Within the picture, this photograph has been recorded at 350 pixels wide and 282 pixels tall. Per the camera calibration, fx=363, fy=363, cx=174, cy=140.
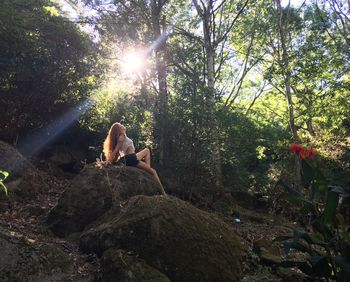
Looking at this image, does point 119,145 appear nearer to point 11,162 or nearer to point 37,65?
point 11,162

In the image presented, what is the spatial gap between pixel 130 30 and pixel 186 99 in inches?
320

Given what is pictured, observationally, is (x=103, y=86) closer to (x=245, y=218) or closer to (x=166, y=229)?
(x=245, y=218)

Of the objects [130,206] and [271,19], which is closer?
[130,206]

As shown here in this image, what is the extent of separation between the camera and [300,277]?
467 centimetres

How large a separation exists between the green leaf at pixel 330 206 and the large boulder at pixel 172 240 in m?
1.65

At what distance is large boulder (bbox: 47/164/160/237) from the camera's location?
229 inches

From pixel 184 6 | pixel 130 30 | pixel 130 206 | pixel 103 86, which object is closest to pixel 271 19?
pixel 184 6

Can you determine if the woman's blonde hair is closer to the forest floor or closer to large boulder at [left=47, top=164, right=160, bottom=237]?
large boulder at [left=47, top=164, right=160, bottom=237]

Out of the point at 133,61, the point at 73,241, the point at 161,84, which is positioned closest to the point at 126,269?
the point at 73,241

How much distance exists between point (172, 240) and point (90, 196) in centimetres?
207

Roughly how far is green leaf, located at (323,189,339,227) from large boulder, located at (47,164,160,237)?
3.27 metres

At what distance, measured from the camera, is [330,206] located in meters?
3.37

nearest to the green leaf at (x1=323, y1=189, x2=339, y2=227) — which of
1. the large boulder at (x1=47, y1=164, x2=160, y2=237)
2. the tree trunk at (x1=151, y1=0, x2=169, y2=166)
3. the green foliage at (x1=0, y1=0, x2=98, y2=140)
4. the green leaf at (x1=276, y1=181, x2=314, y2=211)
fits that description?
the green leaf at (x1=276, y1=181, x2=314, y2=211)

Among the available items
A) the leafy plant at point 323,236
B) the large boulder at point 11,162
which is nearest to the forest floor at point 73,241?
the large boulder at point 11,162
